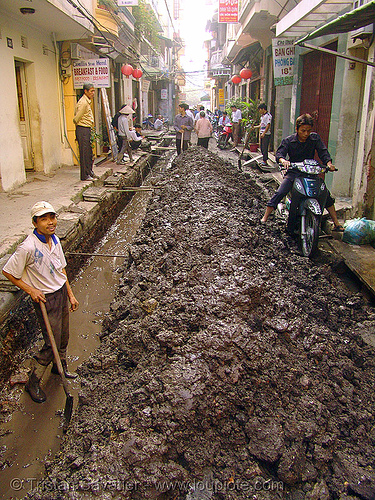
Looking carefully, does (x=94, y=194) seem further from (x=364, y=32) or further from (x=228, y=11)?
(x=228, y=11)

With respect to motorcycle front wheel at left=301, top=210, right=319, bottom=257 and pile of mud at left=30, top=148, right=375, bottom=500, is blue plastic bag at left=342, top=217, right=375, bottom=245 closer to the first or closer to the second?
motorcycle front wheel at left=301, top=210, right=319, bottom=257

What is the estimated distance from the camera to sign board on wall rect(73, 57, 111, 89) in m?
10.4

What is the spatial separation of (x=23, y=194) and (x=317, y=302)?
249 inches

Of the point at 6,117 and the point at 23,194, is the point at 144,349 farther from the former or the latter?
the point at 6,117

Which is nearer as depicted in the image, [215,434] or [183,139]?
[215,434]

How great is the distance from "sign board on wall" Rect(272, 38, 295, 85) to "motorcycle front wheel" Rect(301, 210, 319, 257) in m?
7.14

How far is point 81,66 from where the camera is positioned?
10.8 metres

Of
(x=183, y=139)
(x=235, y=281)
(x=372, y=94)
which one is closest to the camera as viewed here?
(x=235, y=281)

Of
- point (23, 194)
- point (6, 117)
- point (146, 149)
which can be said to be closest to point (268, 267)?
point (23, 194)

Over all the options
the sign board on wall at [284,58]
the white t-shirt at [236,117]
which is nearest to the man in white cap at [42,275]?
the sign board on wall at [284,58]

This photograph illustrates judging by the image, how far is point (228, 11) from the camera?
20.1 m

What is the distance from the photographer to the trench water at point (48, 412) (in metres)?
2.76

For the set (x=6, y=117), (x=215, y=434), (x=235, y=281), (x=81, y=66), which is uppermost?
(x=81, y=66)

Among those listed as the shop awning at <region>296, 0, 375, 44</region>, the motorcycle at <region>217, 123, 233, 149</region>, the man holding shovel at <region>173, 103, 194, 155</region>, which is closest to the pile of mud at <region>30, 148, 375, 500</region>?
the shop awning at <region>296, 0, 375, 44</region>
